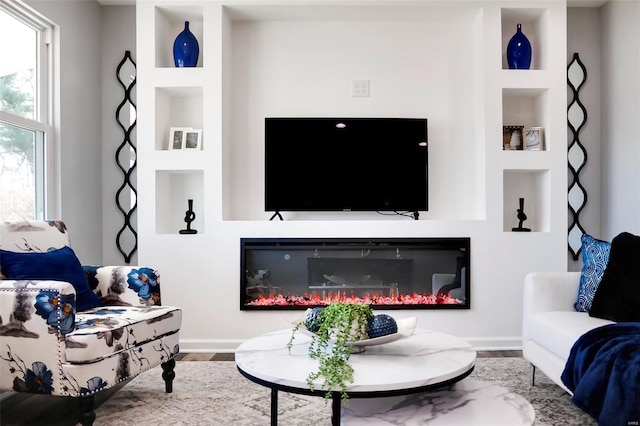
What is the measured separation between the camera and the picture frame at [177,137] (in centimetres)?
374

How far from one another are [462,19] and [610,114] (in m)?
1.33

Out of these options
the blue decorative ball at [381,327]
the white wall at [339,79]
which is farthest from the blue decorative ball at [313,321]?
the white wall at [339,79]

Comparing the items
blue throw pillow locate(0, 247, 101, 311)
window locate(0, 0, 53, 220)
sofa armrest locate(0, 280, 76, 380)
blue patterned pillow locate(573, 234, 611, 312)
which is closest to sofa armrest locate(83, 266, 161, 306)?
blue throw pillow locate(0, 247, 101, 311)

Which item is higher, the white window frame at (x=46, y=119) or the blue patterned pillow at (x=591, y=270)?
the white window frame at (x=46, y=119)

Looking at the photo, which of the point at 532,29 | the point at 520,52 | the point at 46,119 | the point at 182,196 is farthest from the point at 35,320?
the point at 532,29

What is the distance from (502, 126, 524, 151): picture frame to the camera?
149 inches

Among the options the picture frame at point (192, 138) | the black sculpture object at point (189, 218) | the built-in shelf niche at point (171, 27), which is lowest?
the black sculpture object at point (189, 218)

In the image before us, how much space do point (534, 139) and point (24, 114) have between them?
3416 mm

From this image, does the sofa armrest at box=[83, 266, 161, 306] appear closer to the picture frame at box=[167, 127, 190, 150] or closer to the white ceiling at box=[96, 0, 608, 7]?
the picture frame at box=[167, 127, 190, 150]

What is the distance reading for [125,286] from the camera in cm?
275

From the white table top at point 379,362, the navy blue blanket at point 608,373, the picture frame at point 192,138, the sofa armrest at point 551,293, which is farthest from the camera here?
the picture frame at point 192,138

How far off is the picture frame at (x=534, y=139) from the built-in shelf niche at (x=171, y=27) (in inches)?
95.8

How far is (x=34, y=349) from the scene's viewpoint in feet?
6.98

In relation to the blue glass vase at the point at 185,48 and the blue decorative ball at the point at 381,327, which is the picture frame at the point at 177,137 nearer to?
the blue glass vase at the point at 185,48
